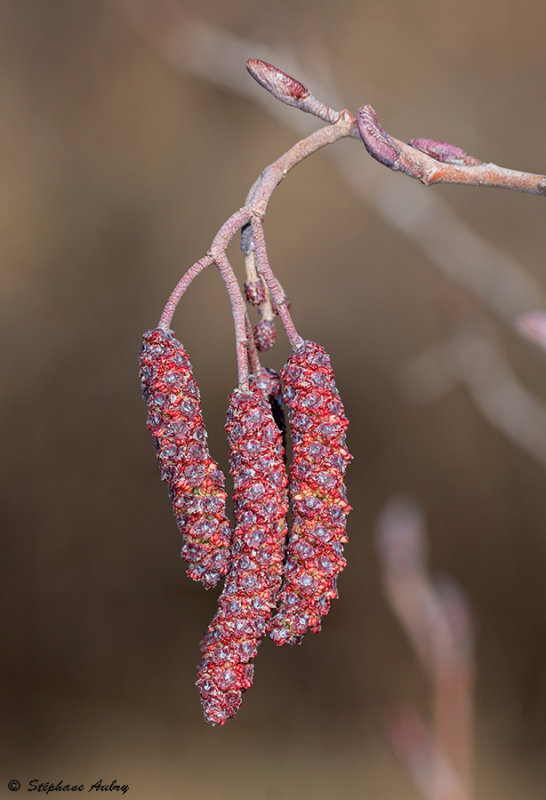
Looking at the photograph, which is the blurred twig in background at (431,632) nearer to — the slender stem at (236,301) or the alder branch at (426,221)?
the alder branch at (426,221)

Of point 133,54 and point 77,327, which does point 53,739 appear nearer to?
point 77,327

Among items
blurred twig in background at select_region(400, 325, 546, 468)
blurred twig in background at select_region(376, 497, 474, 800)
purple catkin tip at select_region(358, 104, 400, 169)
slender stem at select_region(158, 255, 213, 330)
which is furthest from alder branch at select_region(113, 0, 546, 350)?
slender stem at select_region(158, 255, 213, 330)

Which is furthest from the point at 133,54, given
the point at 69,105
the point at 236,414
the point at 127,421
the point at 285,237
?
the point at 236,414

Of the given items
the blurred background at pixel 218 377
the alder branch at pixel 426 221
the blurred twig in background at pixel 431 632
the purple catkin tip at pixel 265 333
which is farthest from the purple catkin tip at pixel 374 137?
the blurred background at pixel 218 377

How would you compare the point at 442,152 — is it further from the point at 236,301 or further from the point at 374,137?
the point at 236,301

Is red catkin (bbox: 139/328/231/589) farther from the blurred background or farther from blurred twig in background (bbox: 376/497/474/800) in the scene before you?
the blurred background
